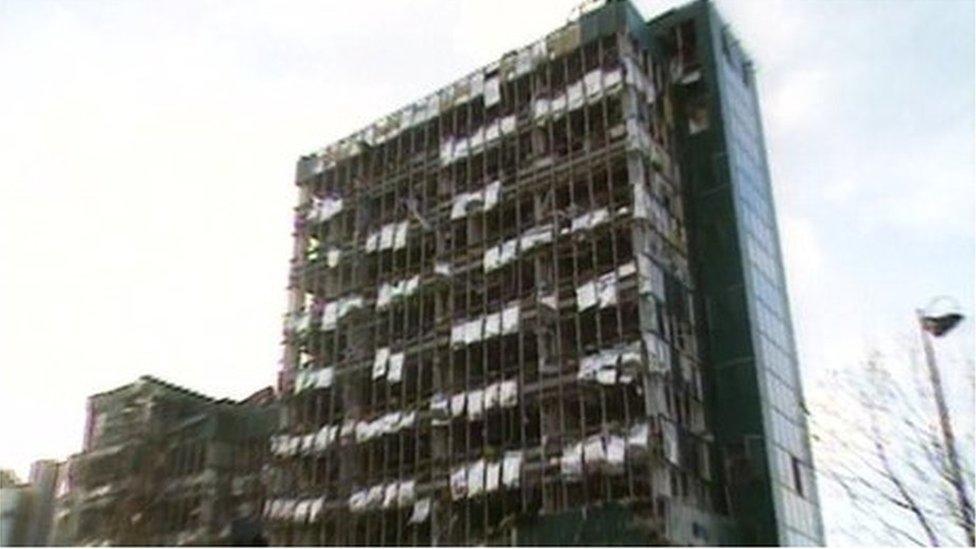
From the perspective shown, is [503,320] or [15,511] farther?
[15,511]

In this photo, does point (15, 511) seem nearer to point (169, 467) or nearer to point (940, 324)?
point (169, 467)

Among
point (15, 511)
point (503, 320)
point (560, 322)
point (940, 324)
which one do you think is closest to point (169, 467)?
point (15, 511)

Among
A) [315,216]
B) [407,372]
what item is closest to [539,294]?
[407,372]

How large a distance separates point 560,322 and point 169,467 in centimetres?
2638

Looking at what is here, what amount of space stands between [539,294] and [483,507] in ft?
28.0

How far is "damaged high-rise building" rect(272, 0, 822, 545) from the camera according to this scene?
3912 cm

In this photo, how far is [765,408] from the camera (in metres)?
40.8

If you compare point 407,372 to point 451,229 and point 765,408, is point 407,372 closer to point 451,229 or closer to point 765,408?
point 451,229

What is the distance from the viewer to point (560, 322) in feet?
138

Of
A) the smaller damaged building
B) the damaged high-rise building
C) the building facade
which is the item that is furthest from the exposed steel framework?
the building facade

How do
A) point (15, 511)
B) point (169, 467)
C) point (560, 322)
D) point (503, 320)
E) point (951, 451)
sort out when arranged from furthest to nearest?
point (15, 511) < point (169, 467) < point (503, 320) < point (560, 322) < point (951, 451)

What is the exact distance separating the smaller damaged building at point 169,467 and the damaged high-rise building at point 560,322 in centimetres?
660

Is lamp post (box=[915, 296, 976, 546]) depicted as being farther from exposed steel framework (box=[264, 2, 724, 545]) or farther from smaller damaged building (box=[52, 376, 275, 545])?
smaller damaged building (box=[52, 376, 275, 545])

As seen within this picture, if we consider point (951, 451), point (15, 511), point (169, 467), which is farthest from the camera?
point (15, 511)
